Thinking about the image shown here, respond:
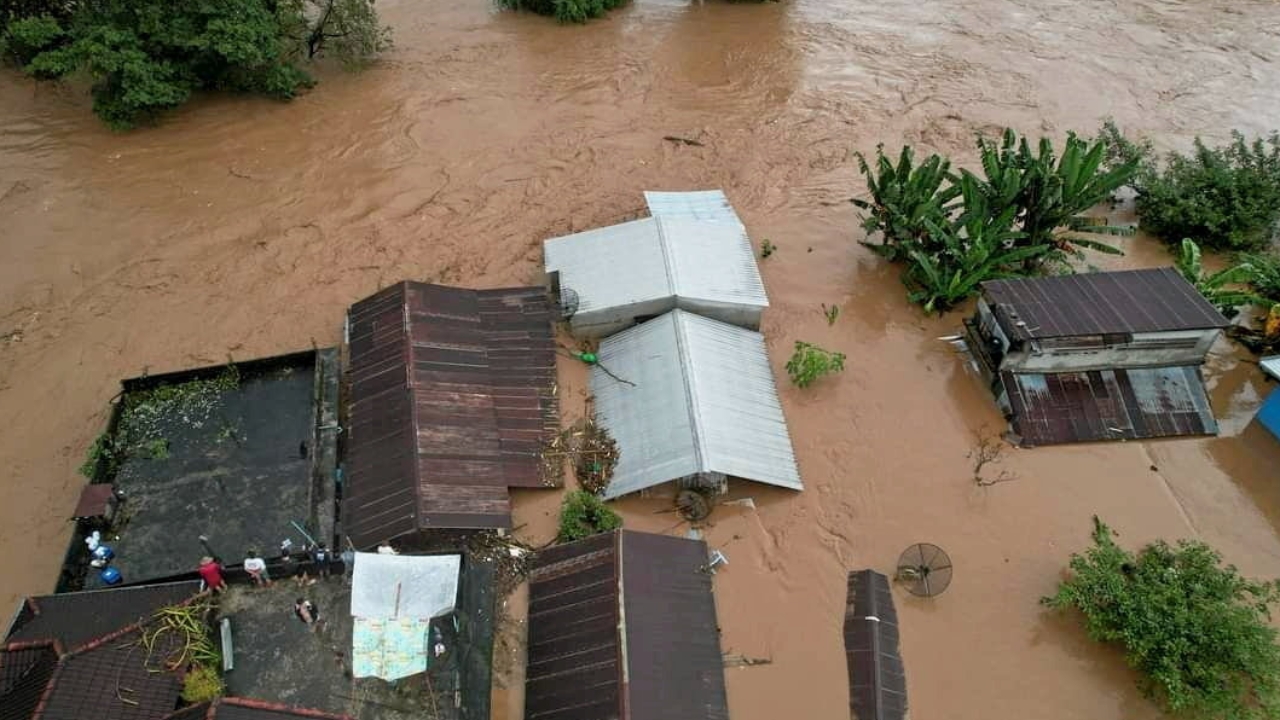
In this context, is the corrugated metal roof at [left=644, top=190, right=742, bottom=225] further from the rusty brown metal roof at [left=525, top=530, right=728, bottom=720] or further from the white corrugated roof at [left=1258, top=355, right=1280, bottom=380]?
the white corrugated roof at [left=1258, top=355, right=1280, bottom=380]

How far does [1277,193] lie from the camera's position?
19891mm

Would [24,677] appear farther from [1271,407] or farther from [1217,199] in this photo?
[1217,199]

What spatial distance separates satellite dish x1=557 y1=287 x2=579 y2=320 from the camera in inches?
675

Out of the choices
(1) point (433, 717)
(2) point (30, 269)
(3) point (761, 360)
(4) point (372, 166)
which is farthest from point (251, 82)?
(1) point (433, 717)

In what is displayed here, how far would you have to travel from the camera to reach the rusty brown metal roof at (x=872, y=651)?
11828 mm

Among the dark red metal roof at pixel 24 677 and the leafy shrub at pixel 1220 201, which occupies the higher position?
the leafy shrub at pixel 1220 201

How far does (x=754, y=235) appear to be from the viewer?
70.1ft

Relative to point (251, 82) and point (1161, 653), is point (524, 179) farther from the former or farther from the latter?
point (1161, 653)

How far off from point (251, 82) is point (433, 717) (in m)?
22.6

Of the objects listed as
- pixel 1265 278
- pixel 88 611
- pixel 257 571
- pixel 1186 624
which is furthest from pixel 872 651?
pixel 1265 278

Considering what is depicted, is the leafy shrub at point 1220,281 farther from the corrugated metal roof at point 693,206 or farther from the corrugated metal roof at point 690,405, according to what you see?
the corrugated metal roof at point 693,206

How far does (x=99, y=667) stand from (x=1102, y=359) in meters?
18.2

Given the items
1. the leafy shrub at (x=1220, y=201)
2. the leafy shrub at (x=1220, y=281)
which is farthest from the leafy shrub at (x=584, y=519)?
the leafy shrub at (x=1220, y=201)

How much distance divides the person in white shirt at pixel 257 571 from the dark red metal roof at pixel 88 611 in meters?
0.79
